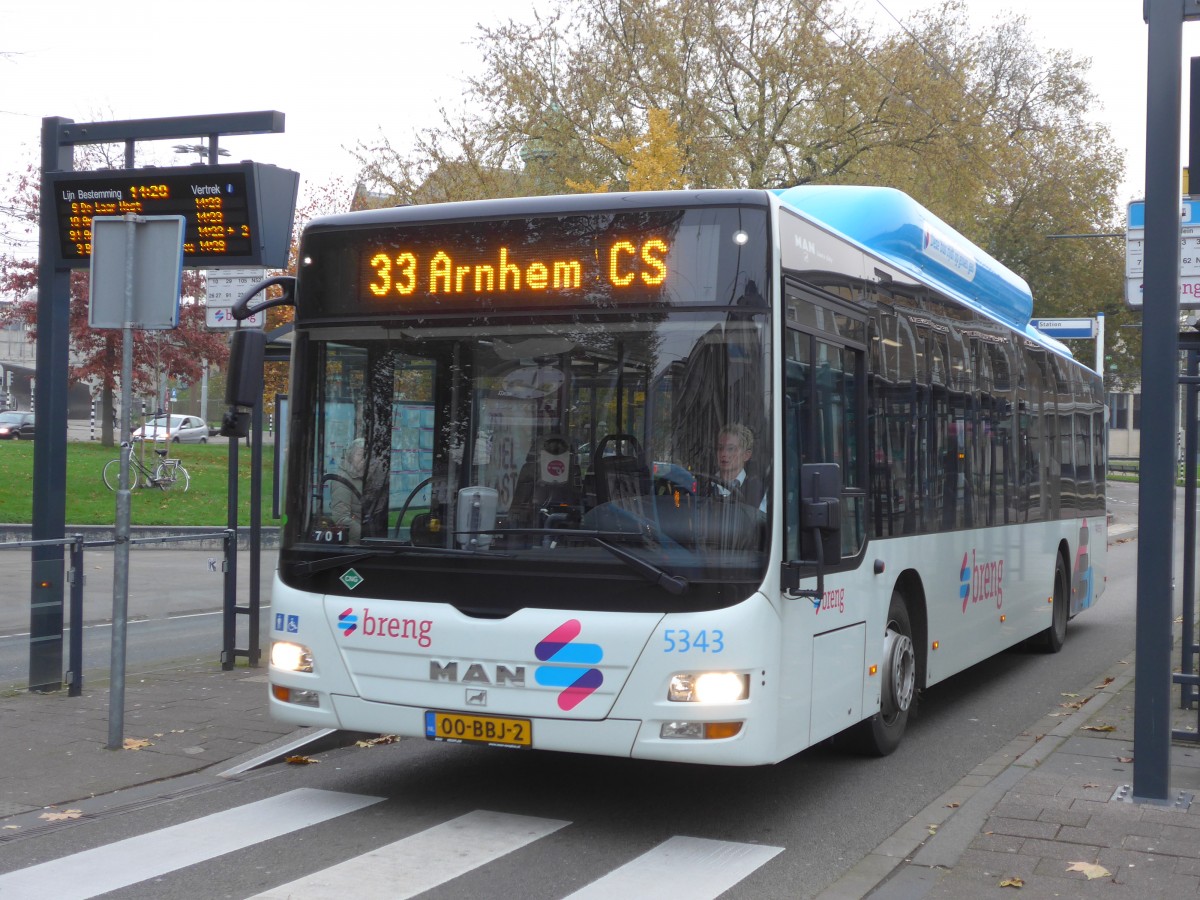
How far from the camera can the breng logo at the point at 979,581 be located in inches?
390

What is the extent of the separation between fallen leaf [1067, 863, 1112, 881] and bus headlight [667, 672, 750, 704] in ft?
5.01

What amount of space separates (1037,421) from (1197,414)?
10.7ft

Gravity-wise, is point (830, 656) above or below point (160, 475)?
below

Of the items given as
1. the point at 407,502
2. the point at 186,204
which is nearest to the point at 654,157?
the point at 186,204

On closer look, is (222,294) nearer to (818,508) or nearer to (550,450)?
(550,450)

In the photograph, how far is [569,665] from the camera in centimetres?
620

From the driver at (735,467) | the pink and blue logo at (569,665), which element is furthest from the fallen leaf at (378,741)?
the driver at (735,467)

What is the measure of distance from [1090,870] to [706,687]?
172 centimetres

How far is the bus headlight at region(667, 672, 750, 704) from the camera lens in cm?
607

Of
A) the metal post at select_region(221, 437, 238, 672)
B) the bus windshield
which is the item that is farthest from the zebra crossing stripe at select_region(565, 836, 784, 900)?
the metal post at select_region(221, 437, 238, 672)

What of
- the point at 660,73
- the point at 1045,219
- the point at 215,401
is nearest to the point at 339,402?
the point at 660,73

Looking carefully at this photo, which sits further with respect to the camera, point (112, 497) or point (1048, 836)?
point (112, 497)

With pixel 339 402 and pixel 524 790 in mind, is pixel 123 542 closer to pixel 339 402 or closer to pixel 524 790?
pixel 339 402

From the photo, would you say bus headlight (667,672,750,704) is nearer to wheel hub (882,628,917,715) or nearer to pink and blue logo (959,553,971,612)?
wheel hub (882,628,917,715)
